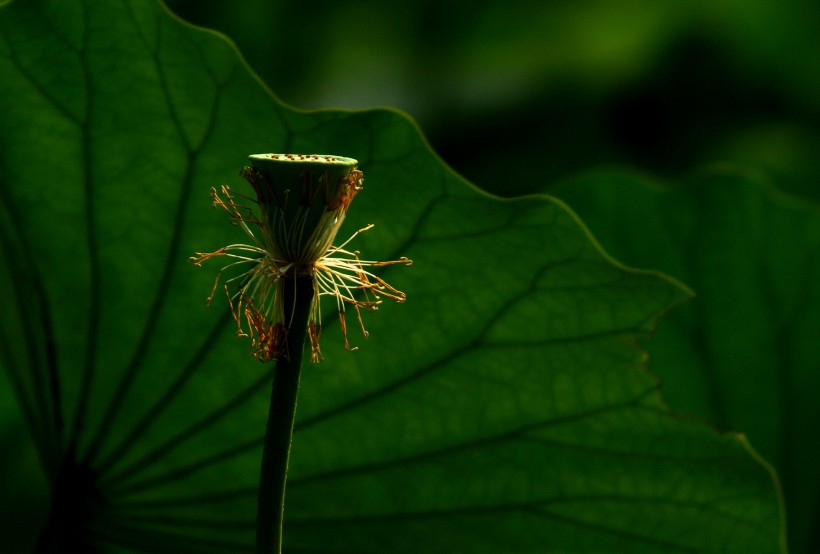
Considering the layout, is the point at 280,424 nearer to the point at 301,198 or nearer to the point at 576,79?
the point at 301,198

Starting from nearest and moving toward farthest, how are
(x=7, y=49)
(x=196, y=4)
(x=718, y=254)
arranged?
(x=7, y=49) → (x=718, y=254) → (x=196, y=4)

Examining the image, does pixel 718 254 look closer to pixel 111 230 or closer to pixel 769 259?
pixel 769 259

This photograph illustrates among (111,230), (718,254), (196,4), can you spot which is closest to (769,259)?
(718,254)

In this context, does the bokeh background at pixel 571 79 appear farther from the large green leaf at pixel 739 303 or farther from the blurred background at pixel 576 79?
the large green leaf at pixel 739 303

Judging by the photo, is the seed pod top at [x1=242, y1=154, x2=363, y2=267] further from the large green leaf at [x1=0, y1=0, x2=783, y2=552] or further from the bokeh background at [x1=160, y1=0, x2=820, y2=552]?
the bokeh background at [x1=160, y1=0, x2=820, y2=552]

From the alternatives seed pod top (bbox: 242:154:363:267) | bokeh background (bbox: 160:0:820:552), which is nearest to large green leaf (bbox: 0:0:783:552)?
seed pod top (bbox: 242:154:363:267)

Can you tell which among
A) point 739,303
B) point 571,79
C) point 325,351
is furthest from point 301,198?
point 571,79
